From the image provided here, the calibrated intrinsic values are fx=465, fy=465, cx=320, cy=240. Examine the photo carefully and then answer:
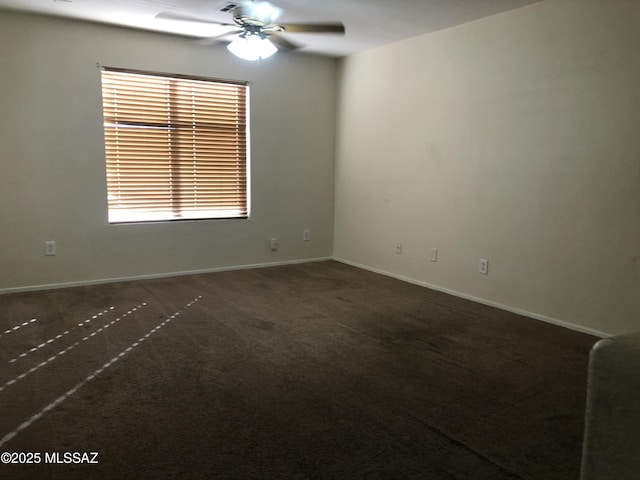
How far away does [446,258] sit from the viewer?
173 inches

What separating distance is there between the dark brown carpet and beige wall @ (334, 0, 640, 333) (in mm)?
406

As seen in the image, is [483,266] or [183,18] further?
[483,266]

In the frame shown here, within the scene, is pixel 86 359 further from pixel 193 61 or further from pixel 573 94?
pixel 573 94

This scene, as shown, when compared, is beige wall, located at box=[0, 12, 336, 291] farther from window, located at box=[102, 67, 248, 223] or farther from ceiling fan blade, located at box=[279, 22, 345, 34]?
ceiling fan blade, located at box=[279, 22, 345, 34]

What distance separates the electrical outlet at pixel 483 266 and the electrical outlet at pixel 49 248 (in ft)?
12.7

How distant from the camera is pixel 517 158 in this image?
3.72m

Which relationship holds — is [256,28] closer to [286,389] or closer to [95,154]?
[95,154]

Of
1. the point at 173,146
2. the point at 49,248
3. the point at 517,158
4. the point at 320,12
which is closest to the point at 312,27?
the point at 320,12

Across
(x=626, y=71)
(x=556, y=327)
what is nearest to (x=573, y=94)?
(x=626, y=71)

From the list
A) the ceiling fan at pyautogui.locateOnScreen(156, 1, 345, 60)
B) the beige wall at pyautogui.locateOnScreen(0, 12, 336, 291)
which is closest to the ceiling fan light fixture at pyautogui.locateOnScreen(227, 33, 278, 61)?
the ceiling fan at pyautogui.locateOnScreen(156, 1, 345, 60)

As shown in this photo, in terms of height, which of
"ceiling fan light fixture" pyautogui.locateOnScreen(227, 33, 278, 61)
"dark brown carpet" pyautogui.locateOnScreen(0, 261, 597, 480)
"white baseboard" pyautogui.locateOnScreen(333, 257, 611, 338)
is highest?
"ceiling fan light fixture" pyautogui.locateOnScreen(227, 33, 278, 61)

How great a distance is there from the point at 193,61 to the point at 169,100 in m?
0.47

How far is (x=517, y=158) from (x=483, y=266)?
37.7 inches

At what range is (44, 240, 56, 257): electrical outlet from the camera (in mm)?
4238
